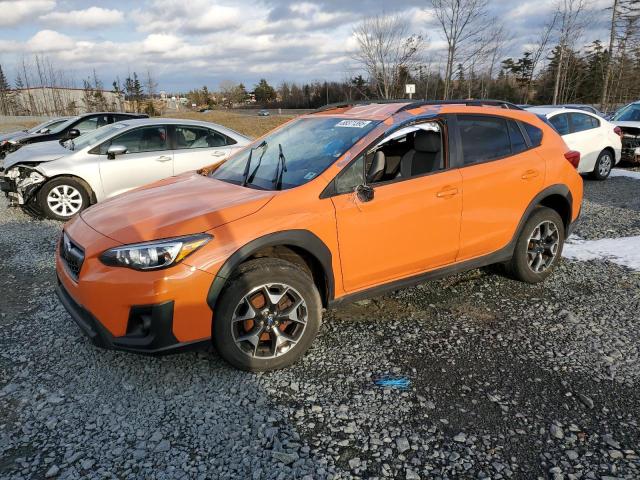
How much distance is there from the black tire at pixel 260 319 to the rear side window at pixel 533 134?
8.61 feet

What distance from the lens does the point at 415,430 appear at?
2660 mm

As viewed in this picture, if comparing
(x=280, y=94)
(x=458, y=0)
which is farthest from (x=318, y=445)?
(x=280, y=94)

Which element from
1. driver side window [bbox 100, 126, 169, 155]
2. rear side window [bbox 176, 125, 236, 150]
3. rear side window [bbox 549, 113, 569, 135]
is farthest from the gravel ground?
rear side window [bbox 549, 113, 569, 135]

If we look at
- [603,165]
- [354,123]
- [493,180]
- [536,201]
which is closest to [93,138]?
[354,123]

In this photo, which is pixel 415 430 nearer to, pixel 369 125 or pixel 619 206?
pixel 369 125

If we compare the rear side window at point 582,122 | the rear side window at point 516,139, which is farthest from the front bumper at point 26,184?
the rear side window at point 582,122

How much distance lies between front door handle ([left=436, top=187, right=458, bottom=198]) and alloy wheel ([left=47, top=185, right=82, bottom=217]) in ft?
19.7

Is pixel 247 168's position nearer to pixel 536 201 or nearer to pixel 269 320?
pixel 269 320

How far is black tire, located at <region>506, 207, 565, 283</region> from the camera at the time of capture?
443cm

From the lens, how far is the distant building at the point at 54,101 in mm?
53781

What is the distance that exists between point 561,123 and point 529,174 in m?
6.58

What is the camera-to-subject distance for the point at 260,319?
10.2 ft

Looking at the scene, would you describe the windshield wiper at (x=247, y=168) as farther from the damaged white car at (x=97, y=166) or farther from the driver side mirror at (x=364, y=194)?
the damaged white car at (x=97, y=166)

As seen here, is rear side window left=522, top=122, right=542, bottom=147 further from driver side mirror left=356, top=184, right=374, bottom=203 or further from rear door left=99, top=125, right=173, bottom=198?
rear door left=99, top=125, right=173, bottom=198
